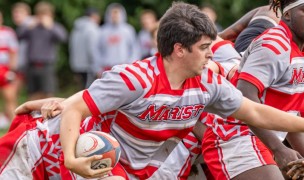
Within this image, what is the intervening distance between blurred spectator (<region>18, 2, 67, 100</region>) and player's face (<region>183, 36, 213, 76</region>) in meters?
11.3

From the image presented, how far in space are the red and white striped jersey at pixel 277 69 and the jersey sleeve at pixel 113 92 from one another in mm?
812

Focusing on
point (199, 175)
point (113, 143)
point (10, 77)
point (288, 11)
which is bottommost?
point (10, 77)

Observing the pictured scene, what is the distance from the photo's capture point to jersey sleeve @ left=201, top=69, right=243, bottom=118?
5.73 metres

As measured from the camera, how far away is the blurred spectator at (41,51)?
1680 cm

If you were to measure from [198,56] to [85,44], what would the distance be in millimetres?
13074

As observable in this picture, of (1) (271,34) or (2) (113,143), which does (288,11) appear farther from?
(2) (113,143)

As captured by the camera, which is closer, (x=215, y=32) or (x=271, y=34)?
(x=215, y=32)

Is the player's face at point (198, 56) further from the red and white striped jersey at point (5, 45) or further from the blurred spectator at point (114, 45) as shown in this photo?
the blurred spectator at point (114, 45)

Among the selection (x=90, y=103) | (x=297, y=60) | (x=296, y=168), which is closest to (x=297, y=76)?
(x=297, y=60)

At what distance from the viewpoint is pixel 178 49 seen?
5.62 meters

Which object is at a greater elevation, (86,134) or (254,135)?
(86,134)

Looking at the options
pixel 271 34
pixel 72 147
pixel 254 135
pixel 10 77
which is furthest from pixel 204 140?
pixel 10 77

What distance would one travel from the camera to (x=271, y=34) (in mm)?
6039

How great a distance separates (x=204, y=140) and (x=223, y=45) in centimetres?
72
